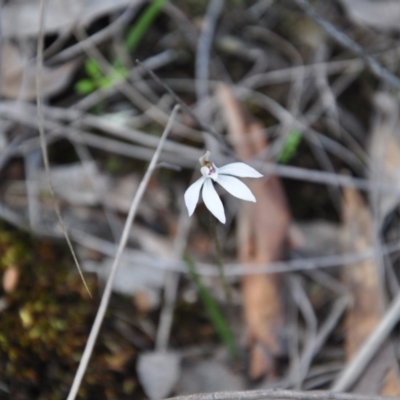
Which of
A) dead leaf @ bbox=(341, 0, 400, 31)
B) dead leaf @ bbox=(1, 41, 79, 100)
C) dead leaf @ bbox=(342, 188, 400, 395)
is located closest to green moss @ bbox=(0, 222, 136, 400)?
dead leaf @ bbox=(1, 41, 79, 100)

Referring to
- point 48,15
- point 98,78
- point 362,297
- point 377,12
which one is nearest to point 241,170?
point 362,297

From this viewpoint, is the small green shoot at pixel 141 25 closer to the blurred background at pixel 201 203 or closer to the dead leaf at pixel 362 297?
the blurred background at pixel 201 203

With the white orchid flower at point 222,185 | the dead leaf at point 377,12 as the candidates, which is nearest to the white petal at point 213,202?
the white orchid flower at point 222,185

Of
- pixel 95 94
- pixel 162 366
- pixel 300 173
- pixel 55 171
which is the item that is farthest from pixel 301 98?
pixel 162 366

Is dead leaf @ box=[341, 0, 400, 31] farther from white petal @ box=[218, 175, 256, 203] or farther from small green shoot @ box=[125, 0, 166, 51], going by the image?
white petal @ box=[218, 175, 256, 203]

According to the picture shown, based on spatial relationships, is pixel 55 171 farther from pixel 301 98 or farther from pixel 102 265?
pixel 301 98

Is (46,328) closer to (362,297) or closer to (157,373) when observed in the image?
(157,373)

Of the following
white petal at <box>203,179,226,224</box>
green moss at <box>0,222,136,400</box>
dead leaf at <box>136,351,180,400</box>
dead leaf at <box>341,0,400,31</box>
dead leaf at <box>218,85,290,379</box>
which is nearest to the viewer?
white petal at <box>203,179,226,224</box>
